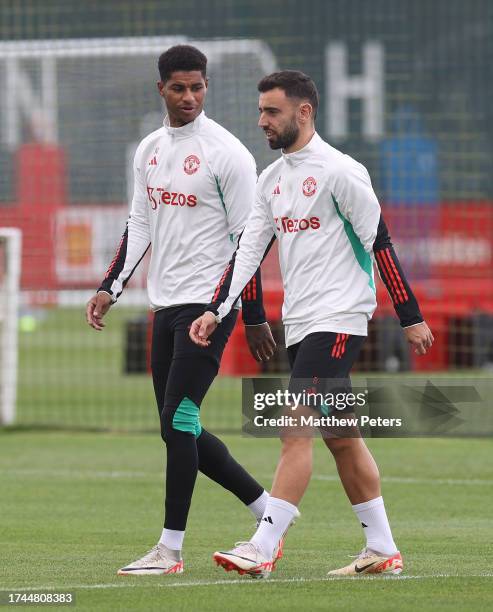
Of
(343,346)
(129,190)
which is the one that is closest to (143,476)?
(343,346)

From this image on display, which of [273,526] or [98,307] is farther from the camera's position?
[98,307]

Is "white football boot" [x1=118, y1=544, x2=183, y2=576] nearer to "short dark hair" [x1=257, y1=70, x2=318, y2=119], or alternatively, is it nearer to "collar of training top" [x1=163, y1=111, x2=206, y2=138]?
"collar of training top" [x1=163, y1=111, x2=206, y2=138]

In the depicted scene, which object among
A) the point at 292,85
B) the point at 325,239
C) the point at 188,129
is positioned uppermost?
the point at 292,85

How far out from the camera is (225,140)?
7438 millimetres

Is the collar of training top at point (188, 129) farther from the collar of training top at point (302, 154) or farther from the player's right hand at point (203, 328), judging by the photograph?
the player's right hand at point (203, 328)

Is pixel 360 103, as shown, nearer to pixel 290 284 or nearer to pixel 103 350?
pixel 103 350

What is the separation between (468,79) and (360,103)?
7.94 m

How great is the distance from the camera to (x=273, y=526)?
21.9 ft

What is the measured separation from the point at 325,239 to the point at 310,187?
0.76 feet

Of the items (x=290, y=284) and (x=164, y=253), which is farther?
(x=164, y=253)

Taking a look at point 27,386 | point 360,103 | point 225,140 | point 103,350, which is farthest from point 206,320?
point 103,350

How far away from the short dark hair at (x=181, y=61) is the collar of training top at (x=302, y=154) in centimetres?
72

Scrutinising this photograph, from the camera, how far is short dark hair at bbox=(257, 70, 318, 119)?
6852 millimetres

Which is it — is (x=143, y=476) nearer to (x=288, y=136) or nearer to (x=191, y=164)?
(x=191, y=164)
